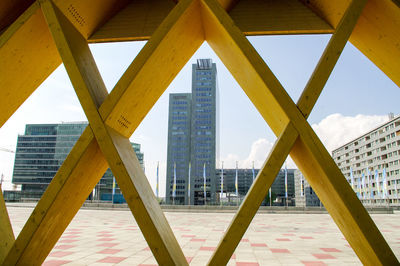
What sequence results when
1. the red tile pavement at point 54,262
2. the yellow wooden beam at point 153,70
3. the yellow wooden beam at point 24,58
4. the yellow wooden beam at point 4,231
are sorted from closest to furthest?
the yellow wooden beam at point 153,70 → the yellow wooden beam at point 24,58 → the yellow wooden beam at point 4,231 → the red tile pavement at point 54,262

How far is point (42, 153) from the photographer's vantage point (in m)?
130

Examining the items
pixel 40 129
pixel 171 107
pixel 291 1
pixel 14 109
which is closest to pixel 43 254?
pixel 14 109

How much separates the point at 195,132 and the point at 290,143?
15529 centimetres

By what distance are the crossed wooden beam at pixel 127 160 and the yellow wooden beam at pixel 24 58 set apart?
10.9 inches

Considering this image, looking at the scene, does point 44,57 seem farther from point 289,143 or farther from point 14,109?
point 289,143

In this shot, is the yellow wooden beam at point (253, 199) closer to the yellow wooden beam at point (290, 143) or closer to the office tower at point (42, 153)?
the yellow wooden beam at point (290, 143)

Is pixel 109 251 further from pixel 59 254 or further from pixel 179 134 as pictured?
pixel 179 134

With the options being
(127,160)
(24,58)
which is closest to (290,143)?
(127,160)

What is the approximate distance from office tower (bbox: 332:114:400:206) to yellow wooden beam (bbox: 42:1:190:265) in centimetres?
7904

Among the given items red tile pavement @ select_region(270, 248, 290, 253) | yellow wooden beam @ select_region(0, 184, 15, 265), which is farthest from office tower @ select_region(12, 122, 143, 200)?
yellow wooden beam @ select_region(0, 184, 15, 265)

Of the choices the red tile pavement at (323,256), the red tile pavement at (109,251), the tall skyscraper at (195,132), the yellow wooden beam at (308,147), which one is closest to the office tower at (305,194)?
the tall skyscraper at (195,132)

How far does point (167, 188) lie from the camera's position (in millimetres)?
149875

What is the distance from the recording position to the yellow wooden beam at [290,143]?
371 centimetres

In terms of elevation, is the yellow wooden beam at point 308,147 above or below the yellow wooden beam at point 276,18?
below
